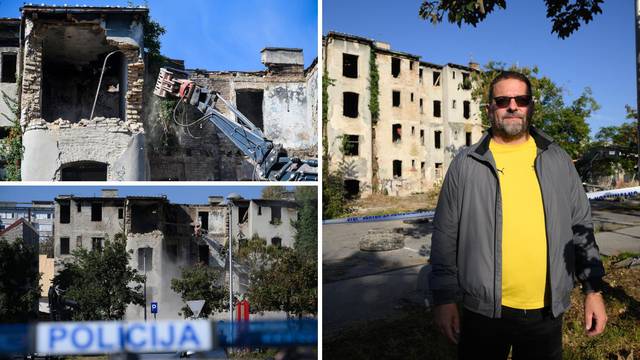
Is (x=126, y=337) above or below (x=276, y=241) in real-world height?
below

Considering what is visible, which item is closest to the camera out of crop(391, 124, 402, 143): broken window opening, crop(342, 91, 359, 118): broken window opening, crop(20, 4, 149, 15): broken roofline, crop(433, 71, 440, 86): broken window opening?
crop(20, 4, 149, 15): broken roofline

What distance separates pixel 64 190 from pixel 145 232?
699mm

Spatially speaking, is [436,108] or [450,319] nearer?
[450,319]

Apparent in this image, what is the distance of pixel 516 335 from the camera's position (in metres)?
2.71

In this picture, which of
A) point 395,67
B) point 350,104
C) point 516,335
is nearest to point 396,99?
point 395,67

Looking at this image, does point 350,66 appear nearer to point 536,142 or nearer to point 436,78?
point 436,78

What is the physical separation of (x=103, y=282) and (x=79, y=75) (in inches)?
77.7

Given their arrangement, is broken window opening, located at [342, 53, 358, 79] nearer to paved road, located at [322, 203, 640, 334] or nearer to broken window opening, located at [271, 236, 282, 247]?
paved road, located at [322, 203, 640, 334]

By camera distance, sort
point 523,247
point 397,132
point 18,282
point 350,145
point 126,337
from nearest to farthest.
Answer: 1. point 523,247
2. point 126,337
3. point 18,282
4. point 350,145
5. point 397,132

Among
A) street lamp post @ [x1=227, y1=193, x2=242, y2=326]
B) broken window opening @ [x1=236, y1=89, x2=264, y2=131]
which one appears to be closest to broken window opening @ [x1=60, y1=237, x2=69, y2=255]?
street lamp post @ [x1=227, y1=193, x2=242, y2=326]

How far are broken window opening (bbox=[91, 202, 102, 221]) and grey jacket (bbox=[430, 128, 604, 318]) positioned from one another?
2.61 m

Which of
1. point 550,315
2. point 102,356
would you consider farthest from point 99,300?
point 550,315

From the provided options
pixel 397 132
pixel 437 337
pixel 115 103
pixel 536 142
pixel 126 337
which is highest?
pixel 397 132

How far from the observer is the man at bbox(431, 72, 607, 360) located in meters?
2.69
